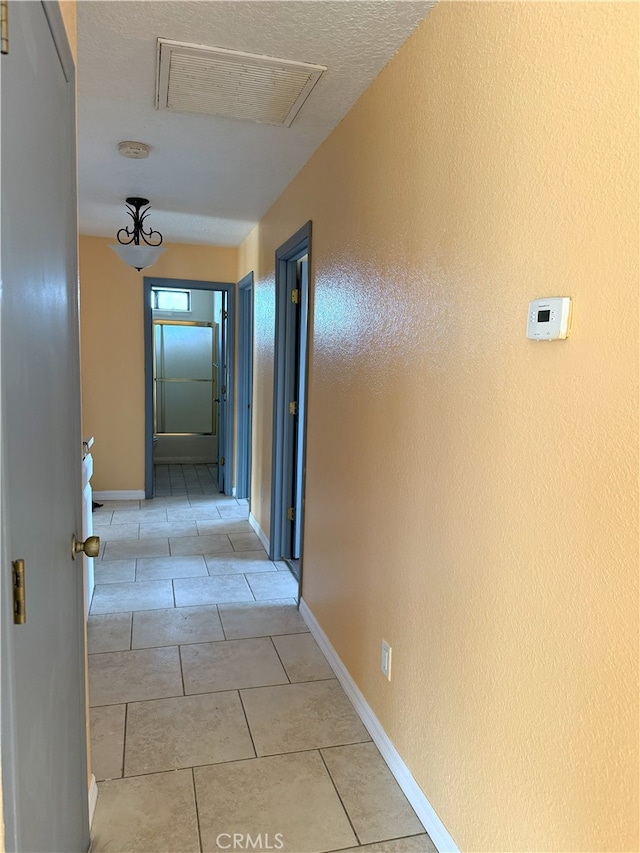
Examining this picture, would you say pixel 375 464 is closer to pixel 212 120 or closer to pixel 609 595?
pixel 609 595

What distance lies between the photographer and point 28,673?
2.92 ft

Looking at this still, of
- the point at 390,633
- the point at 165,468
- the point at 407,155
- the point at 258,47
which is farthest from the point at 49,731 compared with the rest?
the point at 165,468

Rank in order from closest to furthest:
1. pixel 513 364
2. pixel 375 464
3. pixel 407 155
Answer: pixel 513 364 → pixel 407 155 → pixel 375 464

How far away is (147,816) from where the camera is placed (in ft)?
5.59

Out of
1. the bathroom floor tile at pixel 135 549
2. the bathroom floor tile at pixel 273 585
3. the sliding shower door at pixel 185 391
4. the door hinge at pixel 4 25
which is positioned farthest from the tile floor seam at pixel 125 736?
the sliding shower door at pixel 185 391

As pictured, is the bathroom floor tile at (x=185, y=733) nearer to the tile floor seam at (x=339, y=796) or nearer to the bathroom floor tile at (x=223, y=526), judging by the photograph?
the tile floor seam at (x=339, y=796)

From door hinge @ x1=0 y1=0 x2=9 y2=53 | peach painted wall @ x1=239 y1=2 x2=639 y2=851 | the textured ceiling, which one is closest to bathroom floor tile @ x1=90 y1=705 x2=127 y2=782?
peach painted wall @ x1=239 y1=2 x2=639 y2=851

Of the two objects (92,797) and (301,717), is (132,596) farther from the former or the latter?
(92,797)

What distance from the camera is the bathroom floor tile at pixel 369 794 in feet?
5.52

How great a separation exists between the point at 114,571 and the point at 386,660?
7.45 feet

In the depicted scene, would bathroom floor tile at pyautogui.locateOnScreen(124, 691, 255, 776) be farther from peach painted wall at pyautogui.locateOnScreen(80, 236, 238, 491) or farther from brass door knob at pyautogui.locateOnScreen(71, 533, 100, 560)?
peach painted wall at pyautogui.locateOnScreen(80, 236, 238, 491)

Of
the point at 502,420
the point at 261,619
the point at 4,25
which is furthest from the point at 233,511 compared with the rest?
the point at 4,25

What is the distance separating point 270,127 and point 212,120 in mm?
257

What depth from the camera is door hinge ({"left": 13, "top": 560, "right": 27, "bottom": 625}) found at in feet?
2.64
